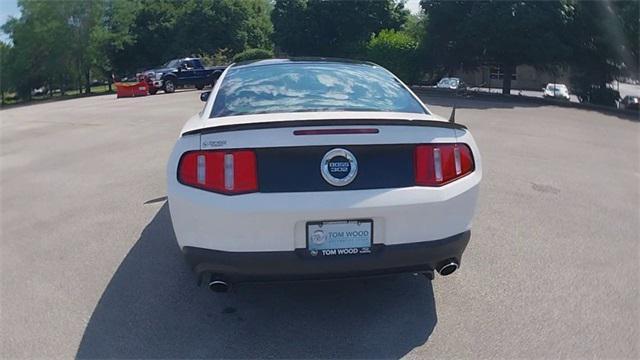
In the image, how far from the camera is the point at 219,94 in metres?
4.14

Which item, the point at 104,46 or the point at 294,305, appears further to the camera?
the point at 104,46

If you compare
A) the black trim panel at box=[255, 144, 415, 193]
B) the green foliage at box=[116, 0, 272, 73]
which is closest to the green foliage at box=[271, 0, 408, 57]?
the green foliage at box=[116, 0, 272, 73]

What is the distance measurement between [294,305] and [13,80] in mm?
48464

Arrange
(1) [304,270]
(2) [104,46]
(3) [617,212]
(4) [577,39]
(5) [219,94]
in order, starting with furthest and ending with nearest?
(2) [104,46] < (4) [577,39] < (3) [617,212] < (5) [219,94] < (1) [304,270]

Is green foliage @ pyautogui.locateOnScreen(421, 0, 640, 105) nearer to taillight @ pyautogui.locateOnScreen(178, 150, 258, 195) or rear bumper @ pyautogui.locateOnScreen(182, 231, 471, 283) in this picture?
rear bumper @ pyautogui.locateOnScreen(182, 231, 471, 283)

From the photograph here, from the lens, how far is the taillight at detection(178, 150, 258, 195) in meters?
3.10

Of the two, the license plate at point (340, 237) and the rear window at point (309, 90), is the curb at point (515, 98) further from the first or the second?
the license plate at point (340, 237)

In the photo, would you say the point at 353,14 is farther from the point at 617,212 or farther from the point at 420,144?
the point at 420,144

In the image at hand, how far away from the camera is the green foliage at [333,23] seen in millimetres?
34000

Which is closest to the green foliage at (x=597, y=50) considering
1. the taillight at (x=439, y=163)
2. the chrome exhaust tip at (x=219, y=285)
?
the taillight at (x=439, y=163)

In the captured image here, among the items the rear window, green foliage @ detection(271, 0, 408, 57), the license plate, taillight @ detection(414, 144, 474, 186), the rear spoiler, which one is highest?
green foliage @ detection(271, 0, 408, 57)

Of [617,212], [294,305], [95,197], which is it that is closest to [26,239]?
[95,197]

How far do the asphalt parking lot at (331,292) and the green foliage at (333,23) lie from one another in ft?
90.8

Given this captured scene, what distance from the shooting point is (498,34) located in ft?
70.3
